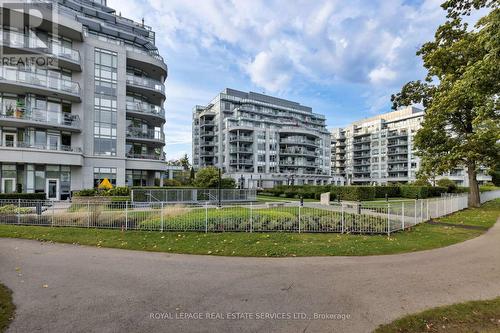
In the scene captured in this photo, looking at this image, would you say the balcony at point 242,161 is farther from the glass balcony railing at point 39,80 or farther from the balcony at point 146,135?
the glass balcony railing at point 39,80

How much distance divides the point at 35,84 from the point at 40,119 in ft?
11.4

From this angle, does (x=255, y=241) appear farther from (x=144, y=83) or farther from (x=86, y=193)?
(x=144, y=83)

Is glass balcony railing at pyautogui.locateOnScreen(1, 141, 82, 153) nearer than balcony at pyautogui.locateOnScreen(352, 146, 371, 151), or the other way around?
glass balcony railing at pyautogui.locateOnScreen(1, 141, 82, 153)

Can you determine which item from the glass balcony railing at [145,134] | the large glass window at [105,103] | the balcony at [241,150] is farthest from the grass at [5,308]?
the balcony at [241,150]

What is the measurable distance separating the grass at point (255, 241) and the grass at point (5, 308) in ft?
13.7

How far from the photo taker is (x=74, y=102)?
30.0m

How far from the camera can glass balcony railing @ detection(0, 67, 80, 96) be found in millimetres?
25156

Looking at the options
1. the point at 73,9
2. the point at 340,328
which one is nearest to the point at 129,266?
the point at 340,328

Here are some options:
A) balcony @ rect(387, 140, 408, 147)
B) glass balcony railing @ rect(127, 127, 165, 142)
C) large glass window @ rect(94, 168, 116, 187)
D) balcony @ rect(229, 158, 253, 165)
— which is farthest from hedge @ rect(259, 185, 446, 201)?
balcony @ rect(387, 140, 408, 147)

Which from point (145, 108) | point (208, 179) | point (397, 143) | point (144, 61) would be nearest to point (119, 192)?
point (208, 179)

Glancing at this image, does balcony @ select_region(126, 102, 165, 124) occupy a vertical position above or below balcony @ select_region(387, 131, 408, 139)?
below

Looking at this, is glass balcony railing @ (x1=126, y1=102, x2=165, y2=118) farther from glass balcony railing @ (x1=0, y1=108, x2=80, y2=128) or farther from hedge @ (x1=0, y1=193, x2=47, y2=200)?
hedge @ (x1=0, y1=193, x2=47, y2=200)

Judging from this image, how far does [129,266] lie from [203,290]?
3020mm

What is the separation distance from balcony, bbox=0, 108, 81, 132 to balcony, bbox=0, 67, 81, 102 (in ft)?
6.71
